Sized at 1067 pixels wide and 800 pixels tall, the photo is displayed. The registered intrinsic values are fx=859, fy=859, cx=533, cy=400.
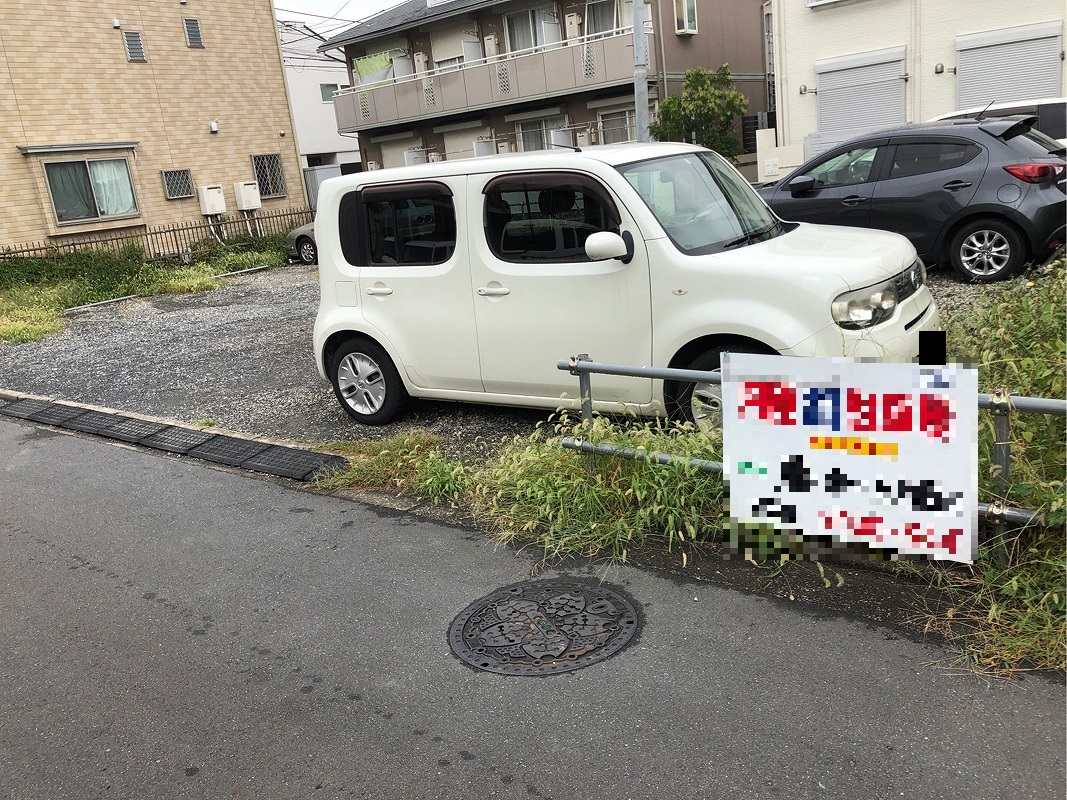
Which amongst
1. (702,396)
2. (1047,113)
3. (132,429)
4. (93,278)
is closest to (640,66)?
(1047,113)

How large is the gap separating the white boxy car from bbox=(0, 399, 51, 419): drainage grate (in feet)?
11.9

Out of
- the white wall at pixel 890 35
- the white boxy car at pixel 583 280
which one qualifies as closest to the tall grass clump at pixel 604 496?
the white boxy car at pixel 583 280

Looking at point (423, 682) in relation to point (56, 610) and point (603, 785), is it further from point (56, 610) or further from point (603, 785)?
point (56, 610)

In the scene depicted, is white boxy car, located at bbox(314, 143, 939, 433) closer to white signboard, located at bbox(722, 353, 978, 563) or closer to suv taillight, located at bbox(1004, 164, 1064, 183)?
white signboard, located at bbox(722, 353, 978, 563)

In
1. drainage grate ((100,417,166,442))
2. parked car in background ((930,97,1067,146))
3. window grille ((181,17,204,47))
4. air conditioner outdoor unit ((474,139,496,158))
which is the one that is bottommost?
drainage grate ((100,417,166,442))

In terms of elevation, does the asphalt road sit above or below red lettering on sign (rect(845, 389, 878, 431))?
below

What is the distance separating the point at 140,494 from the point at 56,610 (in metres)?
1.63

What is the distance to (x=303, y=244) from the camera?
59.9 feet

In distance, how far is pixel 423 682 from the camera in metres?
3.29

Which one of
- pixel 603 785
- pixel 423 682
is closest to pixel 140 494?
pixel 423 682

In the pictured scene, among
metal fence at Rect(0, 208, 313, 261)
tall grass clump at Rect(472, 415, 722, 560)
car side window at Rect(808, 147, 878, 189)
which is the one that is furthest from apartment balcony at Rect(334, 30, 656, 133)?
tall grass clump at Rect(472, 415, 722, 560)

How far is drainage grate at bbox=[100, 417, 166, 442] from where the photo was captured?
6992 mm

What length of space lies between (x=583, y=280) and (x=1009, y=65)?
15060 millimetres

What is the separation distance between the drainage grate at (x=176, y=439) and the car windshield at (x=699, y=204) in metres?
3.89
